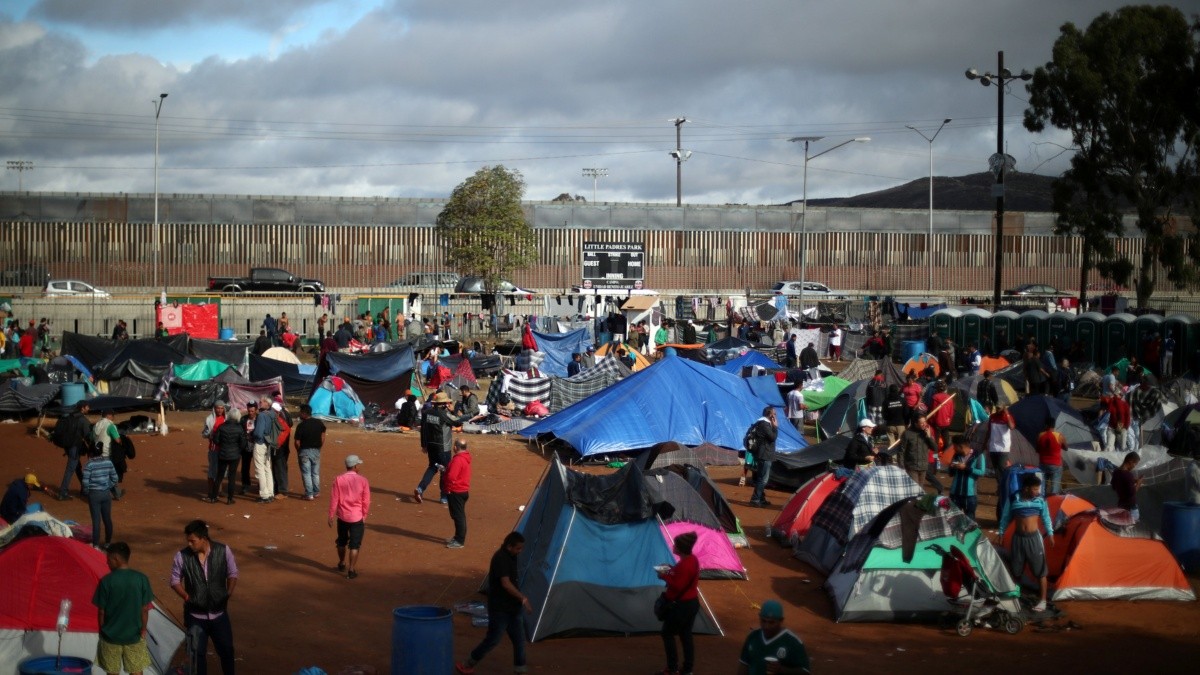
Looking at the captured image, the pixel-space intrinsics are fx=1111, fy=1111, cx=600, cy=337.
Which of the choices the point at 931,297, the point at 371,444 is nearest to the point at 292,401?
the point at 371,444

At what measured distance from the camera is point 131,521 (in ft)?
48.3

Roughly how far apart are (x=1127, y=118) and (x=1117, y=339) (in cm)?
1126

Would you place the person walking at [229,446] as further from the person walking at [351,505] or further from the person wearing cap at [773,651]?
the person wearing cap at [773,651]

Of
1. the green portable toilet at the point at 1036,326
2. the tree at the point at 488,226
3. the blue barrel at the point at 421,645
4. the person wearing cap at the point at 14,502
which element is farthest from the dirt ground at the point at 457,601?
the tree at the point at 488,226

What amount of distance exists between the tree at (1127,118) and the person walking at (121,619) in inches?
1529

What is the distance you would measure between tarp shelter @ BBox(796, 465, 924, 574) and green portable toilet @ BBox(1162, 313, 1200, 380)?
2152 centimetres

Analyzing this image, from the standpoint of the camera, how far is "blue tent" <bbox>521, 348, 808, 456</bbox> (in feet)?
64.3

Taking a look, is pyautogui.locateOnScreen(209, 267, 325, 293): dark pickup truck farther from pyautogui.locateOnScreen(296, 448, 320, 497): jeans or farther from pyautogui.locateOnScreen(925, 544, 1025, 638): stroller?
pyautogui.locateOnScreen(925, 544, 1025, 638): stroller

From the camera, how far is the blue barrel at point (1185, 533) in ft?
42.8

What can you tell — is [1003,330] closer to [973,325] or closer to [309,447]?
[973,325]

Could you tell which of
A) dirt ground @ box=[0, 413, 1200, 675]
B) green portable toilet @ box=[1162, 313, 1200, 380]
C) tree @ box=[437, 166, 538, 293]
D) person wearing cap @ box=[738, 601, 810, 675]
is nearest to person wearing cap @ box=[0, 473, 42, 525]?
dirt ground @ box=[0, 413, 1200, 675]

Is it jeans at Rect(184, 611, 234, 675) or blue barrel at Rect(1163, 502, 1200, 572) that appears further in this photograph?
blue barrel at Rect(1163, 502, 1200, 572)

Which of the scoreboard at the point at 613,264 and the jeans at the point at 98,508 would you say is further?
the scoreboard at the point at 613,264

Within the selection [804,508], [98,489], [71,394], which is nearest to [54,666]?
[98,489]
